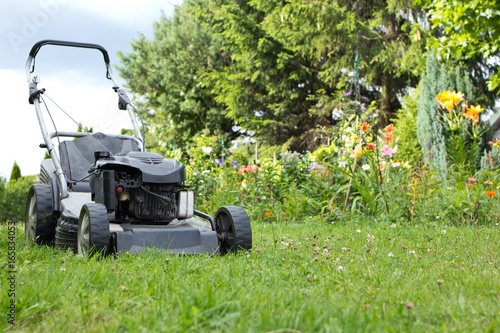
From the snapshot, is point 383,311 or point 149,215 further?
point 149,215

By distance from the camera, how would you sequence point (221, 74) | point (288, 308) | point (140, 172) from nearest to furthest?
1. point (288, 308)
2. point (140, 172)
3. point (221, 74)

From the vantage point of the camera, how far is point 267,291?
6.53 feet

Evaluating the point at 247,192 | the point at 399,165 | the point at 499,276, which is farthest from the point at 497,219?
the point at 247,192

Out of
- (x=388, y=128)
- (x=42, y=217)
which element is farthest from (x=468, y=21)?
(x=42, y=217)

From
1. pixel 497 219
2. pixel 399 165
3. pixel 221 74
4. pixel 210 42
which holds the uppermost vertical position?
pixel 210 42

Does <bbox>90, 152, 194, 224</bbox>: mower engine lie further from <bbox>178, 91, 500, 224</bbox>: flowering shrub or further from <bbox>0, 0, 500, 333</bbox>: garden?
<bbox>178, 91, 500, 224</bbox>: flowering shrub

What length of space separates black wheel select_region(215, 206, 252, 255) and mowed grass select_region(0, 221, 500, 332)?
11cm

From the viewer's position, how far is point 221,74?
17.1 m

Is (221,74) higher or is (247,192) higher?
(221,74)

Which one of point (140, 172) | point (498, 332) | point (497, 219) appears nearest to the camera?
point (498, 332)

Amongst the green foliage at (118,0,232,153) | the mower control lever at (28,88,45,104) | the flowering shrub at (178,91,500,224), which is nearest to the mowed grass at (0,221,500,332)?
the mower control lever at (28,88,45,104)

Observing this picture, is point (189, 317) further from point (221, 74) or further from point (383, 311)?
point (221, 74)

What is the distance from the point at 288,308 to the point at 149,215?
66.2 inches

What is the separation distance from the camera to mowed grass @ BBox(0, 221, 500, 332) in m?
1.61
